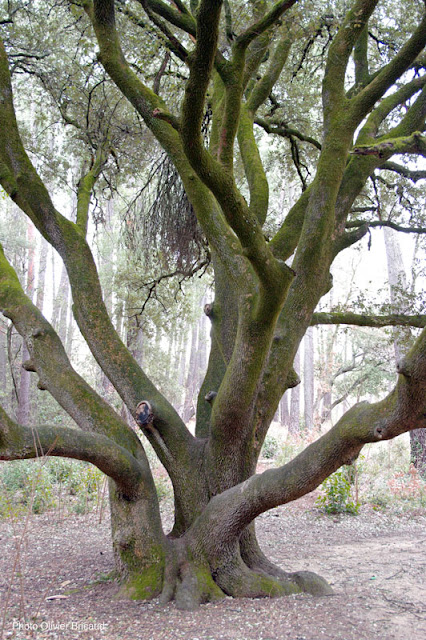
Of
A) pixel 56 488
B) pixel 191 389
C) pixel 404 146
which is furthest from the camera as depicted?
pixel 191 389

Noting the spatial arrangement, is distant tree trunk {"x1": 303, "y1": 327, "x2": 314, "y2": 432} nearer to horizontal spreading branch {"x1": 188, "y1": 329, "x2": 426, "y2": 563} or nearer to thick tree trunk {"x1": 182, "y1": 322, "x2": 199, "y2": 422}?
thick tree trunk {"x1": 182, "y1": 322, "x2": 199, "y2": 422}

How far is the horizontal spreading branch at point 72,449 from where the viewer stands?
9.27ft

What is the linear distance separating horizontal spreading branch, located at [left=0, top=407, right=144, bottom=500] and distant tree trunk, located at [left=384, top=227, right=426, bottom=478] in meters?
2.03

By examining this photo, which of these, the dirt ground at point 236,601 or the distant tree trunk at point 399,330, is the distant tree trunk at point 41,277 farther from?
the dirt ground at point 236,601

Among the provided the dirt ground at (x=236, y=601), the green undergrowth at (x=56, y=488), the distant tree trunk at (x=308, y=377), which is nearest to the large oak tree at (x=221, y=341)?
the dirt ground at (x=236, y=601)

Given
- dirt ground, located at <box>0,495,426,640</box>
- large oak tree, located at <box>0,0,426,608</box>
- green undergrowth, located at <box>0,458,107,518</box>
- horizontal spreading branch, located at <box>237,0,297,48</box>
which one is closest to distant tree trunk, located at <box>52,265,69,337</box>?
green undergrowth, located at <box>0,458,107,518</box>

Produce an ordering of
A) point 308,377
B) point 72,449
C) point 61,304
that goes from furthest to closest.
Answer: point 61,304 → point 308,377 → point 72,449

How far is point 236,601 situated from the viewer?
3494mm

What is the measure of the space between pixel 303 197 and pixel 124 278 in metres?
6.02

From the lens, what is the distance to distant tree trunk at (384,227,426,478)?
5.95m

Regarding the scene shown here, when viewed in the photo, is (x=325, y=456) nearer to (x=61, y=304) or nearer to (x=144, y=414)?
(x=144, y=414)

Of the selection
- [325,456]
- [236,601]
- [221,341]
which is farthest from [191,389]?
[325,456]

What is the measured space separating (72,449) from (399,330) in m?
4.35

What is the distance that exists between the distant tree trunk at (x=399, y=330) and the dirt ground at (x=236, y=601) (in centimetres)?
174
